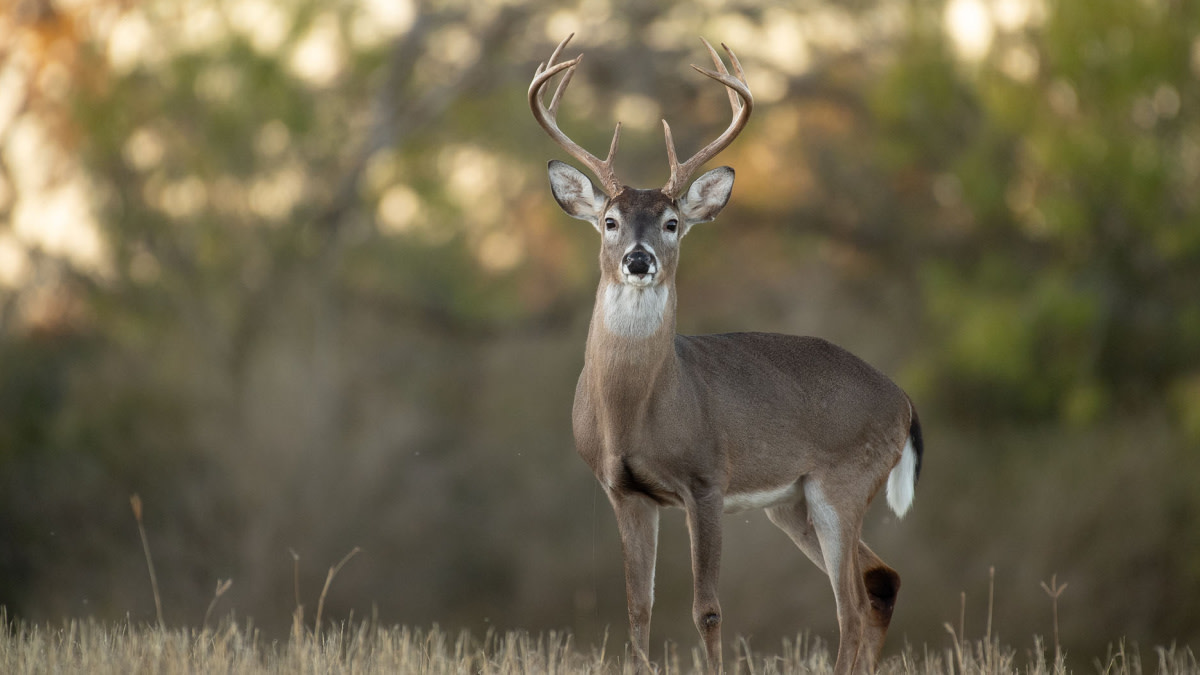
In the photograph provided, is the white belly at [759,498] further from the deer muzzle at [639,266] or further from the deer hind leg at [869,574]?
the deer muzzle at [639,266]

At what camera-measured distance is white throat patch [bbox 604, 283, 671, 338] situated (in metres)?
6.12

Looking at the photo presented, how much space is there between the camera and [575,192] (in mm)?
6801

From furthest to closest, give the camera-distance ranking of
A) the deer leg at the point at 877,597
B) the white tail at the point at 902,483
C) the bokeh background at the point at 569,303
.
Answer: the bokeh background at the point at 569,303 → the white tail at the point at 902,483 → the deer leg at the point at 877,597

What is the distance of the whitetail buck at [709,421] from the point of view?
6.02 m

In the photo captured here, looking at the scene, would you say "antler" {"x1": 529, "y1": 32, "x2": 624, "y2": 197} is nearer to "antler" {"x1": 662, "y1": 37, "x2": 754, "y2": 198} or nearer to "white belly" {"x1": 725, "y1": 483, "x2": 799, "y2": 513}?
"antler" {"x1": 662, "y1": 37, "x2": 754, "y2": 198}

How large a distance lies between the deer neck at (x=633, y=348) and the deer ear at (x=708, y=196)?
27.6 inches

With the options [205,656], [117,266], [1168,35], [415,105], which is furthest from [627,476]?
[415,105]

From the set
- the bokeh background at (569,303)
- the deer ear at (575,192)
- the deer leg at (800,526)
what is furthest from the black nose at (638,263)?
the bokeh background at (569,303)

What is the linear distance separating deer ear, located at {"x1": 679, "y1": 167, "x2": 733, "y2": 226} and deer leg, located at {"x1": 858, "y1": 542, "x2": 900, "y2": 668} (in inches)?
62.9

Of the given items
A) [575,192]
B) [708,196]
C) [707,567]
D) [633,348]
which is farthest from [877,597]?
[575,192]

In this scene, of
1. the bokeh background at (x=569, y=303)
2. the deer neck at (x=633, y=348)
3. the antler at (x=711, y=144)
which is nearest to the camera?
the deer neck at (x=633, y=348)

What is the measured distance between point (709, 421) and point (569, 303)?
45.4 ft

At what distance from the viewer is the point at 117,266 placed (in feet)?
54.3

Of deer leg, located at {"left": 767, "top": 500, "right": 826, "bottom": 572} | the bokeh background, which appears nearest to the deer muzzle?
deer leg, located at {"left": 767, "top": 500, "right": 826, "bottom": 572}
